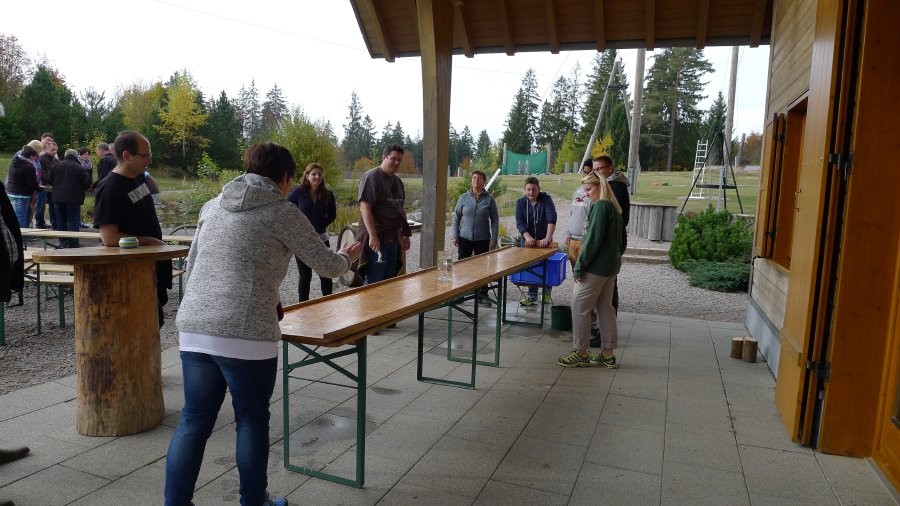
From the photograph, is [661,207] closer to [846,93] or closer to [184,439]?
[846,93]

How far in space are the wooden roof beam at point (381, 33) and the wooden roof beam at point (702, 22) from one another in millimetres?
3309

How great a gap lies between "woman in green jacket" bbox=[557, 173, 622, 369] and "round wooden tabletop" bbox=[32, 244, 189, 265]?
2.80 m

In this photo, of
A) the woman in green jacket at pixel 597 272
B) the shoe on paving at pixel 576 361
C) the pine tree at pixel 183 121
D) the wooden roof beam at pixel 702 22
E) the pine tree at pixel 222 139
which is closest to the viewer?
the woman in green jacket at pixel 597 272

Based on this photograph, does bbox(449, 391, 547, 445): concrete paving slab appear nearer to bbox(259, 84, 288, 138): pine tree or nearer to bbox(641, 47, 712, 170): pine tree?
bbox(641, 47, 712, 170): pine tree

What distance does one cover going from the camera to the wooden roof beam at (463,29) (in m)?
6.41

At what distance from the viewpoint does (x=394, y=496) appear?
2623 mm

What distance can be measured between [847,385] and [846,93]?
1.54 metres

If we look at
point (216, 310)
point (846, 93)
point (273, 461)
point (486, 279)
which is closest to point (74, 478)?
point (273, 461)

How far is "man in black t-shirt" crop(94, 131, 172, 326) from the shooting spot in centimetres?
Result: 340

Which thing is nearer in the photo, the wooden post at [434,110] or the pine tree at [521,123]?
the wooden post at [434,110]

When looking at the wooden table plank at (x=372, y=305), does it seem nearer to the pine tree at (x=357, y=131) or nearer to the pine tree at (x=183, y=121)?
the pine tree at (x=183, y=121)

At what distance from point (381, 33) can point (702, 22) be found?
3.37 metres

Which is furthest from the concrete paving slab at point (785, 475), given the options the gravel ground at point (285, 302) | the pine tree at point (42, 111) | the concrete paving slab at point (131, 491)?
the pine tree at point (42, 111)

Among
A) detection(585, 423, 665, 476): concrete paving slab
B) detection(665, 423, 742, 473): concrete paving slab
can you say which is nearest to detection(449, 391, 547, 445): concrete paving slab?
detection(585, 423, 665, 476): concrete paving slab
